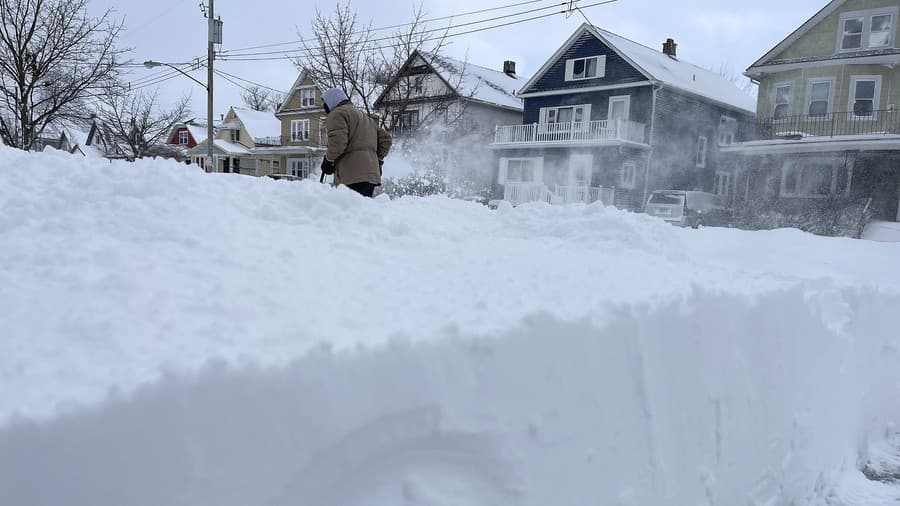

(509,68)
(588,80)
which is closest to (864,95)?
(588,80)

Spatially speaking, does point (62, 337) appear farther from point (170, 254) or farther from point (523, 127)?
point (523, 127)

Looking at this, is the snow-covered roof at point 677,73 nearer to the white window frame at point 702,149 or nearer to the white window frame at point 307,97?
the white window frame at point 702,149

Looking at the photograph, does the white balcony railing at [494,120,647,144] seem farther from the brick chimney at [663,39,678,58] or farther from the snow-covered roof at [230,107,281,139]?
the snow-covered roof at [230,107,281,139]

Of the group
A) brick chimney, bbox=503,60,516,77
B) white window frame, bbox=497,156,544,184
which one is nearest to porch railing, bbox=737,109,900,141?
white window frame, bbox=497,156,544,184

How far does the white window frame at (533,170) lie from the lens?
25.2 m

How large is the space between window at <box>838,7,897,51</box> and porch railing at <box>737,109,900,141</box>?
2.15 metres

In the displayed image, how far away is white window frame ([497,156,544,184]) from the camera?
82.8 ft

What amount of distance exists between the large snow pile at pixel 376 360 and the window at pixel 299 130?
3758cm

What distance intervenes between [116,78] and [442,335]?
15.7 metres

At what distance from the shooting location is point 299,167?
4069 cm

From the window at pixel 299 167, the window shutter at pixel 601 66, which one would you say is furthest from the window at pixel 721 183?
the window at pixel 299 167

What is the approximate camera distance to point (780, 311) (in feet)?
9.30

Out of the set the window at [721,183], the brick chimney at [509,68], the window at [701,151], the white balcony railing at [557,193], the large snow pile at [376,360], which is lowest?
the large snow pile at [376,360]

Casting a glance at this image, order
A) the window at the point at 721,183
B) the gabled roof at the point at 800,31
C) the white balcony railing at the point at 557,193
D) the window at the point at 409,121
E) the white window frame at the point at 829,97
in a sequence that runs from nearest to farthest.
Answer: the gabled roof at the point at 800,31 < the white window frame at the point at 829,97 < the window at the point at 409,121 < the white balcony railing at the point at 557,193 < the window at the point at 721,183
